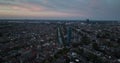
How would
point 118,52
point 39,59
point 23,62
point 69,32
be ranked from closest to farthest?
point 23,62 → point 39,59 → point 118,52 → point 69,32

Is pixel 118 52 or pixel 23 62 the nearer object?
pixel 23 62

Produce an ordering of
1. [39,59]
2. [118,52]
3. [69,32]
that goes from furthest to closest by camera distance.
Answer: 1. [69,32]
2. [118,52]
3. [39,59]

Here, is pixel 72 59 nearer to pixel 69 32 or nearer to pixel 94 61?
pixel 94 61

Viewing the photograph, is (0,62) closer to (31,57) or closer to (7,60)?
(7,60)

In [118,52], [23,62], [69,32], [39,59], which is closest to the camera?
[23,62]

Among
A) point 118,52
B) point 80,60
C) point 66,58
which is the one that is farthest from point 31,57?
point 118,52

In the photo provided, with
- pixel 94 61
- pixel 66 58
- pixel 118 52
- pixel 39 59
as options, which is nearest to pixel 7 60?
pixel 39 59

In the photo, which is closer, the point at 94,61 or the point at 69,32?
the point at 94,61

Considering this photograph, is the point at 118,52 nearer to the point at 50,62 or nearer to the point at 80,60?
the point at 80,60
